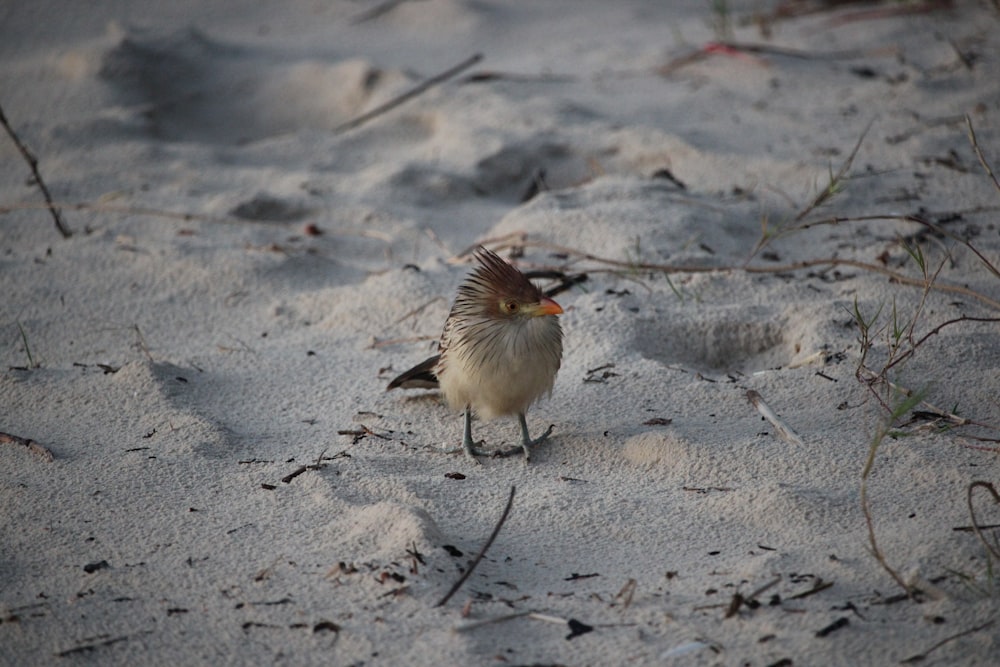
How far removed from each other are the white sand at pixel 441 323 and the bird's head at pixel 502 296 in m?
0.52

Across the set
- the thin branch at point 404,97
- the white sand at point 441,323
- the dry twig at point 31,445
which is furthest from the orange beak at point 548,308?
the thin branch at point 404,97

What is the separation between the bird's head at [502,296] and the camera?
11.1ft

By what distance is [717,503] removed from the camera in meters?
3.02

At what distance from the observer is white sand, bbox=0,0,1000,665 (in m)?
2.59

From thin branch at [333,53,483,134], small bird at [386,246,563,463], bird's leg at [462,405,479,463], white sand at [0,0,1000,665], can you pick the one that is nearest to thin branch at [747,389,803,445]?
white sand at [0,0,1000,665]

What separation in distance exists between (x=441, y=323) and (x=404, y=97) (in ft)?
8.52

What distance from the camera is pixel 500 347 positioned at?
3365 mm

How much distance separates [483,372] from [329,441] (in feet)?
2.18

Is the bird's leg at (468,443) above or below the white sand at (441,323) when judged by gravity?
below

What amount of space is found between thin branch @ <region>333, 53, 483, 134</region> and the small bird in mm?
3139

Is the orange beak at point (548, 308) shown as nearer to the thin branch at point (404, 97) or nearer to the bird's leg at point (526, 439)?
the bird's leg at point (526, 439)

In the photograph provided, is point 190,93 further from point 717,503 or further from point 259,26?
point 717,503

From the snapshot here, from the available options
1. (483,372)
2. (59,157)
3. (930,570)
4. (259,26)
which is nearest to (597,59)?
(259,26)

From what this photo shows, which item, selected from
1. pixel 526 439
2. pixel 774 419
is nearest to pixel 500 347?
pixel 526 439
